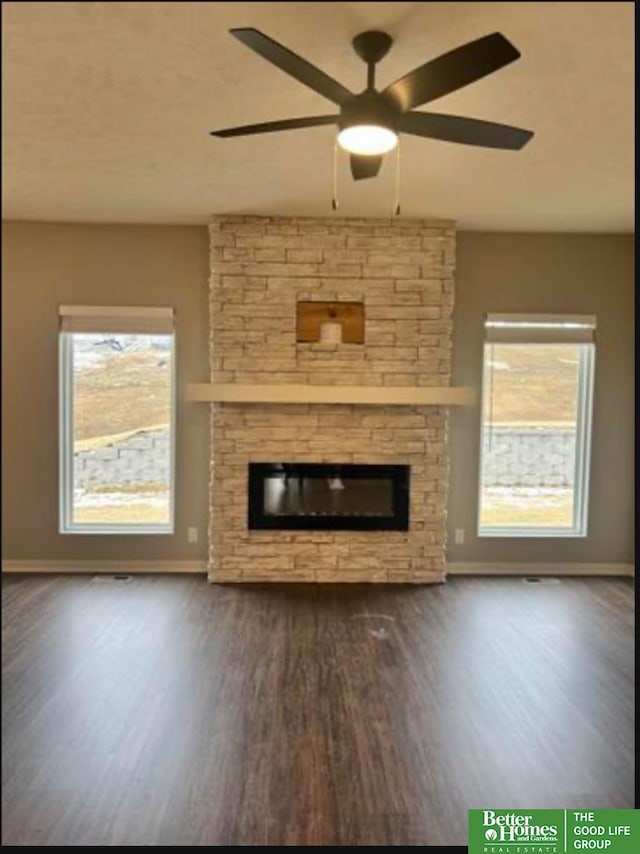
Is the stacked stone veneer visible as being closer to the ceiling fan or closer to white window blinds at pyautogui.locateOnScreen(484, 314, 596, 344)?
white window blinds at pyautogui.locateOnScreen(484, 314, 596, 344)

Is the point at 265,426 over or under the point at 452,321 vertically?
under

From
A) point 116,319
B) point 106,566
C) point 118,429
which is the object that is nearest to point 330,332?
point 116,319

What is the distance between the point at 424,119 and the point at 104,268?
2.97 metres

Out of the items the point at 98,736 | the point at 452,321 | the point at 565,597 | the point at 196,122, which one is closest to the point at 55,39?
the point at 196,122

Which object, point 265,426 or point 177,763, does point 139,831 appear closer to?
point 177,763

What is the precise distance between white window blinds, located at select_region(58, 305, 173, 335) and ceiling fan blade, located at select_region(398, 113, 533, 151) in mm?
2641

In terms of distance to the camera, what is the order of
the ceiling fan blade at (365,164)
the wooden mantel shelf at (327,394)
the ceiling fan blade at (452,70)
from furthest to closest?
the wooden mantel shelf at (327,394) → the ceiling fan blade at (365,164) → the ceiling fan blade at (452,70)

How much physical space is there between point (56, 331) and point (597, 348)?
4.02 m

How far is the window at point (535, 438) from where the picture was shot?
4.59 meters

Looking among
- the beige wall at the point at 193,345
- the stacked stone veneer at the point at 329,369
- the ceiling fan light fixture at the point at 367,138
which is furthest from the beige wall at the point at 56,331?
the ceiling fan light fixture at the point at 367,138

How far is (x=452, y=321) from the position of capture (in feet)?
14.6

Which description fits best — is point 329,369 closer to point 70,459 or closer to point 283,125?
point 70,459
